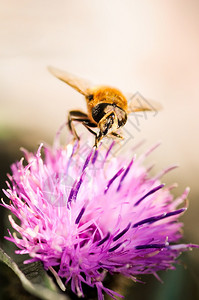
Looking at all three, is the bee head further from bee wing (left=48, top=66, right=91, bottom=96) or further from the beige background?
the beige background

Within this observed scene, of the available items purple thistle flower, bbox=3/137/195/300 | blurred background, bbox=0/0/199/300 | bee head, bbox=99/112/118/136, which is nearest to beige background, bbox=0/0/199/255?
blurred background, bbox=0/0/199/300

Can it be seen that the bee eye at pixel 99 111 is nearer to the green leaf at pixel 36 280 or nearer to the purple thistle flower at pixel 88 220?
the purple thistle flower at pixel 88 220

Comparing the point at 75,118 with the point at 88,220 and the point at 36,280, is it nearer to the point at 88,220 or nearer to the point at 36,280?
the point at 88,220

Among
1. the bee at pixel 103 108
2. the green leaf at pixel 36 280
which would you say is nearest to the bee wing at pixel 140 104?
the bee at pixel 103 108

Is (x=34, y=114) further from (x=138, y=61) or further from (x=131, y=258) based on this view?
(x=131, y=258)

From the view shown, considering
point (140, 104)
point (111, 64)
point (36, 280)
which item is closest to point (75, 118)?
point (140, 104)

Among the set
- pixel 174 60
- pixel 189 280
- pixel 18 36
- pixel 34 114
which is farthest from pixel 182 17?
pixel 189 280
